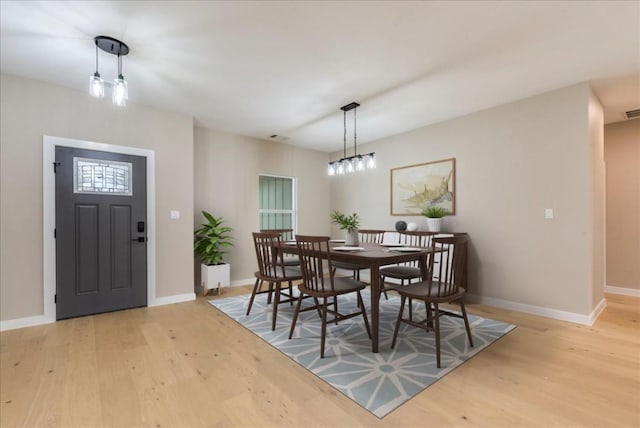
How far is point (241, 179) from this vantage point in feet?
16.1

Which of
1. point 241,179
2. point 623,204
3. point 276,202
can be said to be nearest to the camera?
point 623,204

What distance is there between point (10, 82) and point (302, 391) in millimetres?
3946

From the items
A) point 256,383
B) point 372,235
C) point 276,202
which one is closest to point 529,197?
point 372,235

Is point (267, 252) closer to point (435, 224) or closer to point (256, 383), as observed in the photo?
point (256, 383)

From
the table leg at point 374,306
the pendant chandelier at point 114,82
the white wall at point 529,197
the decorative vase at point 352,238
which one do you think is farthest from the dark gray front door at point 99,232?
the white wall at point 529,197

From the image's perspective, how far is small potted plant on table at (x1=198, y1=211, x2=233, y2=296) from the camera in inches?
163

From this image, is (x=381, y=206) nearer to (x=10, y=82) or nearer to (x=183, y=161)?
(x=183, y=161)

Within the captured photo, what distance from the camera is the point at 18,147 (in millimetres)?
2904

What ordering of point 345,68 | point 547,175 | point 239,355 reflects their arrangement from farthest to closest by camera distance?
point 547,175
point 345,68
point 239,355

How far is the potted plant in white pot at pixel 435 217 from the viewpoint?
13.1ft

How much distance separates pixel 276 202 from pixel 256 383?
3.80 meters

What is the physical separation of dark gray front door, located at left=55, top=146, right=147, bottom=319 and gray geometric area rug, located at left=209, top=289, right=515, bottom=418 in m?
1.27

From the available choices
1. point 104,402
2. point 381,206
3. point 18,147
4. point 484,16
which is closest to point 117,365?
point 104,402

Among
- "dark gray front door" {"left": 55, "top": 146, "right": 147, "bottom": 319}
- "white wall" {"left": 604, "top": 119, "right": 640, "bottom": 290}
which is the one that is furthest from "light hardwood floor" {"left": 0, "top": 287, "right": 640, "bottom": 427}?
"white wall" {"left": 604, "top": 119, "right": 640, "bottom": 290}
